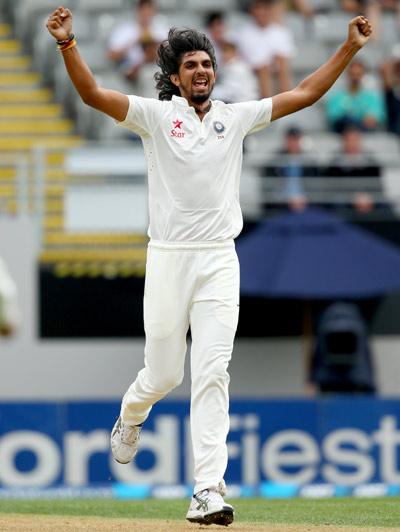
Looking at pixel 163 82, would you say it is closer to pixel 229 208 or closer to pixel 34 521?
pixel 229 208

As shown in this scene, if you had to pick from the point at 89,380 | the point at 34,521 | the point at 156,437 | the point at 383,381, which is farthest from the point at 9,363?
the point at 34,521

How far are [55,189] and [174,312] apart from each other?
29.2 ft

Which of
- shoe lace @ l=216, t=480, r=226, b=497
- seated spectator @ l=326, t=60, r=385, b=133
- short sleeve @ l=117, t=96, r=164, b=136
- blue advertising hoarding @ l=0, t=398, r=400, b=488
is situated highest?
seated spectator @ l=326, t=60, r=385, b=133

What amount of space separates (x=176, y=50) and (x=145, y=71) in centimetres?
955

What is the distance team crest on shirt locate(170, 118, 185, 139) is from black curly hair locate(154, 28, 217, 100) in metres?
0.33

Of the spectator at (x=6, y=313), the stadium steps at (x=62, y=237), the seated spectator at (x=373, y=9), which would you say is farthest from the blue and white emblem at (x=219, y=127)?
the seated spectator at (x=373, y=9)

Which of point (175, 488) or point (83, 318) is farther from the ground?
point (83, 318)

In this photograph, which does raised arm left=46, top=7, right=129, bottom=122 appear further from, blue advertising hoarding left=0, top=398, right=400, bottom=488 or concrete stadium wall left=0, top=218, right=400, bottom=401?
concrete stadium wall left=0, top=218, right=400, bottom=401

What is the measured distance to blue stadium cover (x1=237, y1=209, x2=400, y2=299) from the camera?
16375 mm

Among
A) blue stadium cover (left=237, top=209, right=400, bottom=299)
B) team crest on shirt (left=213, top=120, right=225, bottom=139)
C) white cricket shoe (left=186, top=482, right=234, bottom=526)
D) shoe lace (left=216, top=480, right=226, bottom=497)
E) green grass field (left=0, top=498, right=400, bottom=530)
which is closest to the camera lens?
white cricket shoe (left=186, top=482, right=234, bottom=526)

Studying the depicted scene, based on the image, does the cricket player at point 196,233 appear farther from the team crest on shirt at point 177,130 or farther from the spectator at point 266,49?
the spectator at point 266,49

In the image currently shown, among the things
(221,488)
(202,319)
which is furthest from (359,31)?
(221,488)

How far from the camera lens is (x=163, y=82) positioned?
8.78 m

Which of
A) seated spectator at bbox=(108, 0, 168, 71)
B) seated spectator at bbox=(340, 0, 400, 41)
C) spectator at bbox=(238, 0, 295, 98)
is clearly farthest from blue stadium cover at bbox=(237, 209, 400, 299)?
seated spectator at bbox=(340, 0, 400, 41)
